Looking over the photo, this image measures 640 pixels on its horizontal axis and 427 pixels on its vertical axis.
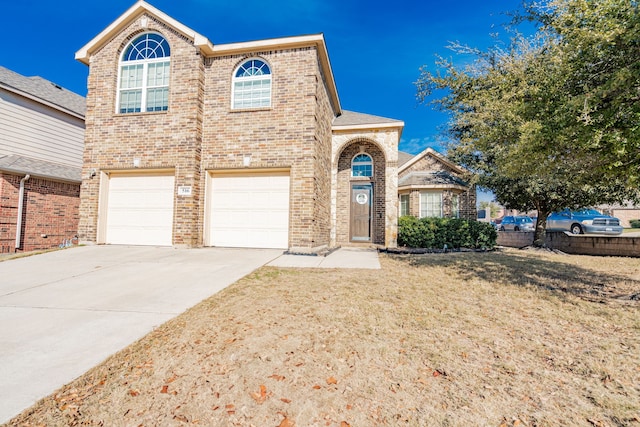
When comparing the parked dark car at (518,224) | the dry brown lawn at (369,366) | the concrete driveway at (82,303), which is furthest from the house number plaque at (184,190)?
the parked dark car at (518,224)

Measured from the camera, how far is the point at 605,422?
185cm

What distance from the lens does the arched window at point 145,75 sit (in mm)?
9000

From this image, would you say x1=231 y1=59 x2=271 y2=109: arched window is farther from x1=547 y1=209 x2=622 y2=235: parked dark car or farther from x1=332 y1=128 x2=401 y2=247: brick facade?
x1=547 y1=209 x2=622 y2=235: parked dark car

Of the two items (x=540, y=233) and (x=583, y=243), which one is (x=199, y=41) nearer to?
(x=540, y=233)

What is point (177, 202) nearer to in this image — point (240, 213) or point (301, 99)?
point (240, 213)

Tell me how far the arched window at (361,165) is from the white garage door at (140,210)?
22.7ft

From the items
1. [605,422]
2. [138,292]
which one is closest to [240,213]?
[138,292]

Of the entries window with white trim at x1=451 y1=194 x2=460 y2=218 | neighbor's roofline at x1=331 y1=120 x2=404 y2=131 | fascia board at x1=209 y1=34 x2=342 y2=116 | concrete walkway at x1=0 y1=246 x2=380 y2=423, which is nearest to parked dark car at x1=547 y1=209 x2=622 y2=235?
window with white trim at x1=451 y1=194 x2=460 y2=218

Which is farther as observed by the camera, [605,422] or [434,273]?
[434,273]

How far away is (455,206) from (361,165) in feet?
15.7

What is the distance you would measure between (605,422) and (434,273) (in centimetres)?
449

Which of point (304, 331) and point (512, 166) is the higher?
point (512, 166)

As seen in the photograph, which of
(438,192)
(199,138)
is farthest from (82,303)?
(438,192)

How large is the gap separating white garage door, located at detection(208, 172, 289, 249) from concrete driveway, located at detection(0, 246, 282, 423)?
4.51 feet
